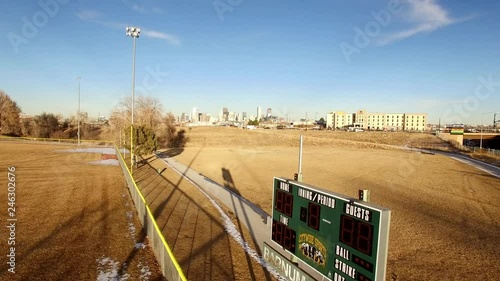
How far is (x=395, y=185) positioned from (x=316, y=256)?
73.9ft

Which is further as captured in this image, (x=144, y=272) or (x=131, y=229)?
(x=131, y=229)

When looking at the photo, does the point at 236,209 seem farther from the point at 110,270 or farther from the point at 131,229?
the point at 110,270

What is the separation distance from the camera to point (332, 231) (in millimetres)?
6953

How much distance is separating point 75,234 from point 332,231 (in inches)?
434

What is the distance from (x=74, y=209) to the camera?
53.3 feet

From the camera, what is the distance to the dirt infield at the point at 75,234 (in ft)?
31.0

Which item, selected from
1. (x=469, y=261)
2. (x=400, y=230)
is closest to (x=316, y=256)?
(x=469, y=261)

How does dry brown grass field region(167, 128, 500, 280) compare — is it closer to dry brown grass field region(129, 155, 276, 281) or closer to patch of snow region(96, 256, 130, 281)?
dry brown grass field region(129, 155, 276, 281)

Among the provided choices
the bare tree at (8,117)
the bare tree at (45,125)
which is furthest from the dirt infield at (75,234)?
the bare tree at (8,117)

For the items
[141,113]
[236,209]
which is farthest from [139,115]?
[236,209]

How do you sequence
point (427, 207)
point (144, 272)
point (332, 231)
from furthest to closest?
point (427, 207) < point (144, 272) < point (332, 231)

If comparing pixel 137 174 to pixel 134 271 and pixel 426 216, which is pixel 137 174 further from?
pixel 426 216

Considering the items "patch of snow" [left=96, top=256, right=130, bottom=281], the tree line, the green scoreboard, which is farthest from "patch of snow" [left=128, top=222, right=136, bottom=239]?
the tree line

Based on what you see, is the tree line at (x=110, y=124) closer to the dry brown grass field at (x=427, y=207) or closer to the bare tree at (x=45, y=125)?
the bare tree at (x=45, y=125)
